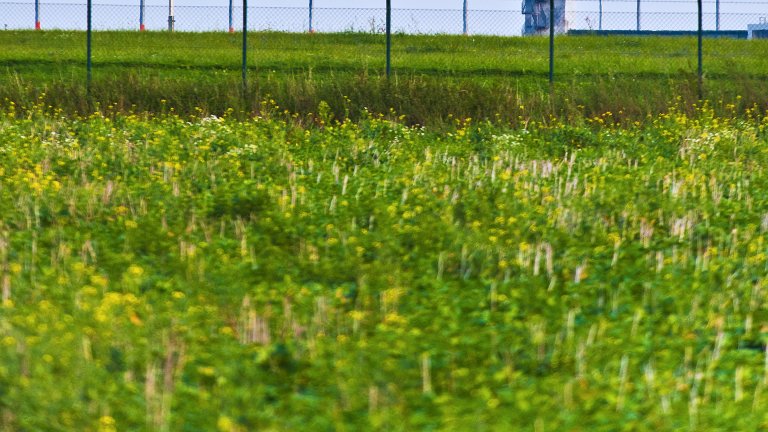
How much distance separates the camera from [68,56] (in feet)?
77.7

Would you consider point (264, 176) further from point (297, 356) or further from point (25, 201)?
point (297, 356)

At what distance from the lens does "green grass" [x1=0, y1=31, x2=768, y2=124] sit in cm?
1358

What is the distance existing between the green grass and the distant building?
1471 cm

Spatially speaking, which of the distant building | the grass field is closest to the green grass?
the grass field

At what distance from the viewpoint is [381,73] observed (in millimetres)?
20016

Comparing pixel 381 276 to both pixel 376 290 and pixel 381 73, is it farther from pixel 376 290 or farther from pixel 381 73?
pixel 381 73

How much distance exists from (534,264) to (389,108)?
756 centimetres

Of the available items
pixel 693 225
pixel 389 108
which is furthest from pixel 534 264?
pixel 389 108

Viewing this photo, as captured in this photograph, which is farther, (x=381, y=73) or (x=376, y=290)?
(x=381, y=73)

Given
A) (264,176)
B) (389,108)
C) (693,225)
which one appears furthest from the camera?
(389,108)

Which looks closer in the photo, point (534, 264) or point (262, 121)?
point (534, 264)

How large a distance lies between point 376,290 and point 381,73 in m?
14.7

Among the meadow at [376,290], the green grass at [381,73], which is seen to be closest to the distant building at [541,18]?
the green grass at [381,73]

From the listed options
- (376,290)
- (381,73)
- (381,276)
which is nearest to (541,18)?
(381,73)
